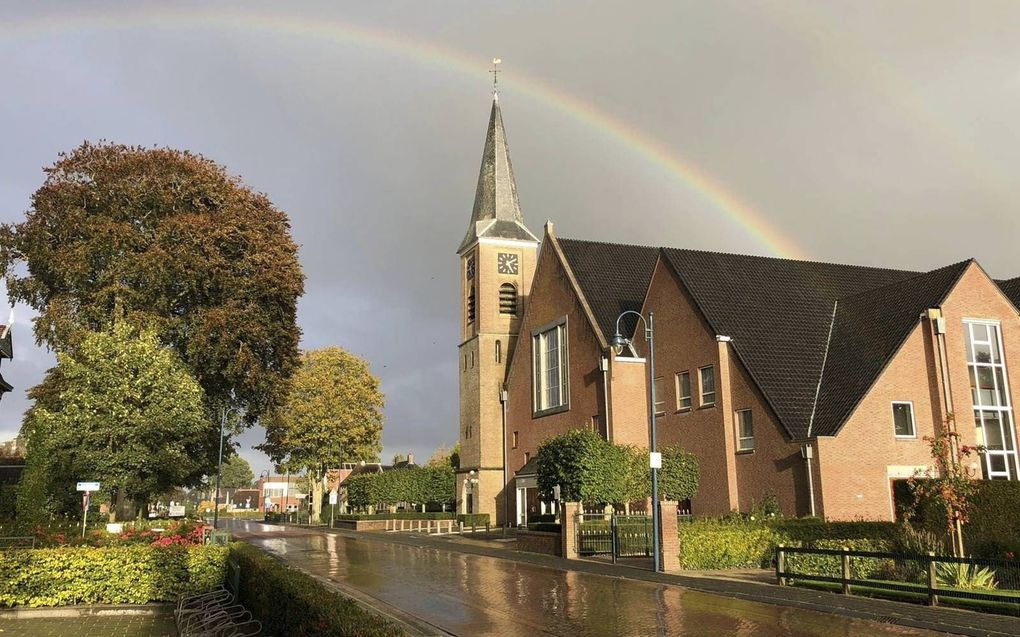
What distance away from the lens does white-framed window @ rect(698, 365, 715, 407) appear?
35.4 metres

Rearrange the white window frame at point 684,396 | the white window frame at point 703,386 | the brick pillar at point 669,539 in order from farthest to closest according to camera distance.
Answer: the white window frame at point 684,396
the white window frame at point 703,386
the brick pillar at point 669,539

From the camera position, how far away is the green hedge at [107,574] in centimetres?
1664

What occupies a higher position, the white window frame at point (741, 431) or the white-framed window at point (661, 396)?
the white-framed window at point (661, 396)

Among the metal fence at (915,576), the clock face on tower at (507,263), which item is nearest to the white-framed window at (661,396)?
the metal fence at (915,576)

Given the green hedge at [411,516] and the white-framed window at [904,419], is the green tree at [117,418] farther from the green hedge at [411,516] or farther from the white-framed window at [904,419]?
the green hedge at [411,516]

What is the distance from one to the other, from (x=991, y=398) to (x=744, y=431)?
10104 mm

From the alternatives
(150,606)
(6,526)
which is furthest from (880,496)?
(6,526)

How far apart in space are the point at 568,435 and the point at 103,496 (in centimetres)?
2185

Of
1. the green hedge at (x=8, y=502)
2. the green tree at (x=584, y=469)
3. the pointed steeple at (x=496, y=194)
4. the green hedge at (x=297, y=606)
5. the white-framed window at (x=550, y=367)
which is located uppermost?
the pointed steeple at (x=496, y=194)

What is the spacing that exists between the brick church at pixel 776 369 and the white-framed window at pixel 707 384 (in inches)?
2.7

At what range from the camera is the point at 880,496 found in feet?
99.5

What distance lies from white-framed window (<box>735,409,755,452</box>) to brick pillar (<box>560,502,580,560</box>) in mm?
8578

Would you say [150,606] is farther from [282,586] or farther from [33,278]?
[33,278]

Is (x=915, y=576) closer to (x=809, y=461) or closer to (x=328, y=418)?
(x=809, y=461)
